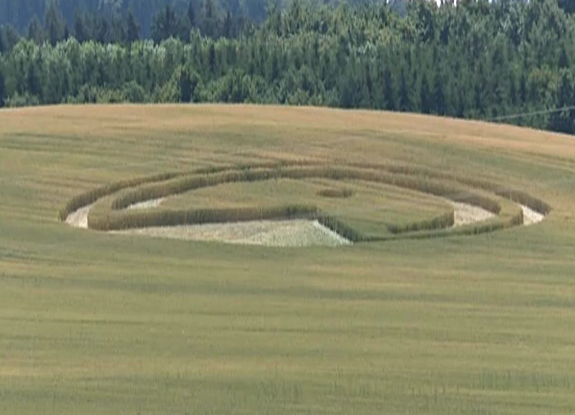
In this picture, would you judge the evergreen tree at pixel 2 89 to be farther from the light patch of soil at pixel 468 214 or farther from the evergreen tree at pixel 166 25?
the evergreen tree at pixel 166 25

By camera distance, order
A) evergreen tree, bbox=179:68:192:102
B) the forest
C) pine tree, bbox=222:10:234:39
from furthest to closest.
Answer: pine tree, bbox=222:10:234:39 → evergreen tree, bbox=179:68:192:102 → the forest

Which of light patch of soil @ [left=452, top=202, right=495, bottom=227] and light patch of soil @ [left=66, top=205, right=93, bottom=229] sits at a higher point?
light patch of soil @ [left=452, top=202, right=495, bottom=227]

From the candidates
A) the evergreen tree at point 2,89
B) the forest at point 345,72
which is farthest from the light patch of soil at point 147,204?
the evergreen tree at point 2,89

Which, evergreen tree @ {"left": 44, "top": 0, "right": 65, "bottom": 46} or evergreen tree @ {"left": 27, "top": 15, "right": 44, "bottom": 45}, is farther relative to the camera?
evergreen tree @ {"left": 44, "top": 0, "right": 65, "bottom": 46}

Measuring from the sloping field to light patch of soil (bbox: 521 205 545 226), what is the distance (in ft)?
0.15

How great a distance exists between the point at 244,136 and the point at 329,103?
24064 mm

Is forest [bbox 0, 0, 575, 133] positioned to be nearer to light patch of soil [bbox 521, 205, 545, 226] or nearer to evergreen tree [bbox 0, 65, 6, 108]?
evergreen tree [bbox 0, 65, 6, 108]

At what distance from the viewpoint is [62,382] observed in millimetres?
12273

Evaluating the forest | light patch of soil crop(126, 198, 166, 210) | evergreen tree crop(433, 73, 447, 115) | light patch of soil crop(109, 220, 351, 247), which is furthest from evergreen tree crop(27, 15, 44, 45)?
light patch of soil crop(109, 220, 351, 247)

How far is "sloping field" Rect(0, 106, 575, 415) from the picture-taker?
489 inches

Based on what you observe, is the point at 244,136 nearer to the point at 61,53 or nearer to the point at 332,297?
the point at 332,297

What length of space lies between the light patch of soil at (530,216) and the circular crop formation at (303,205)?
0.02m

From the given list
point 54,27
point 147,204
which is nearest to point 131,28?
point 54,27

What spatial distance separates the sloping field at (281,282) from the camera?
12.4m
